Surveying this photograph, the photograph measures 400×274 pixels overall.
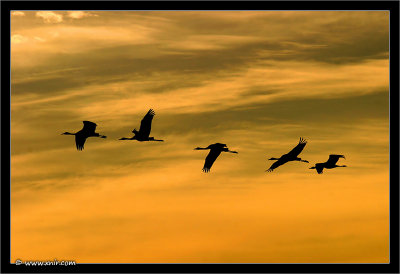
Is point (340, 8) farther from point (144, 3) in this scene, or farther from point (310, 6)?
point (144, 3)

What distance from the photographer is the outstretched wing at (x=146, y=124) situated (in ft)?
94.3

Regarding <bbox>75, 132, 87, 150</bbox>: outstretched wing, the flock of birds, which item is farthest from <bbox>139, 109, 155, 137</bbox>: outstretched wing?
<bbox>75, 132, 87, 150</bbox>: outstretched wing

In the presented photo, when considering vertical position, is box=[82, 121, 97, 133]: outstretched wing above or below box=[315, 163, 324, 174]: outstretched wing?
above

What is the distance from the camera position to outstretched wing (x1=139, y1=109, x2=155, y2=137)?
2876cm

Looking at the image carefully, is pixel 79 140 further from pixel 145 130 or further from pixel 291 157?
pixel 291 157

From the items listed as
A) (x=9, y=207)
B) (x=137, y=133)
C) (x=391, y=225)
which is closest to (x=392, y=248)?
(x=391, y=225)

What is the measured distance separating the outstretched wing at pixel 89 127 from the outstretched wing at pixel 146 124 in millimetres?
1854

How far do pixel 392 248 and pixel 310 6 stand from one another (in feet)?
28.1

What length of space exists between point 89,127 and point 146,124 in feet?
8.24

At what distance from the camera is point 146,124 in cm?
2905

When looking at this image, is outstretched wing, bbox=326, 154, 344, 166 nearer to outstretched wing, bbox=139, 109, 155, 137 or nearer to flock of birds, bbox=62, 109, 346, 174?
flock of birds, bbox=62, 109, 346, 174

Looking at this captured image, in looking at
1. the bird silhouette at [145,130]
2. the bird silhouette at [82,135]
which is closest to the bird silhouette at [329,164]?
the bird silhouette at [145,130]

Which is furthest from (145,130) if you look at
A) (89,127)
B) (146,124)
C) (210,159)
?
(210,159)

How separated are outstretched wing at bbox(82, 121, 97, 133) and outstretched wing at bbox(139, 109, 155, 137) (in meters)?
1.85
